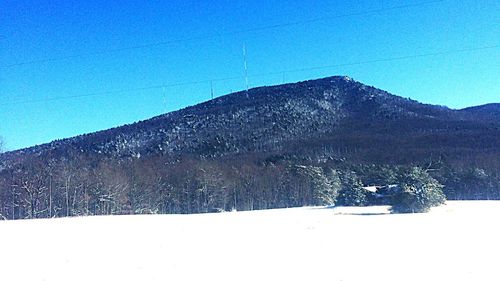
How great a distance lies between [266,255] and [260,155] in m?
83.6

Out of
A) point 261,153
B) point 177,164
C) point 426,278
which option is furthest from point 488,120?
point 426,278

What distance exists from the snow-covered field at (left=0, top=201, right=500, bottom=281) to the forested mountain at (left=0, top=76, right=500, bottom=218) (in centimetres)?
2775

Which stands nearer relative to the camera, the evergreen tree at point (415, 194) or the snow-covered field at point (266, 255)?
the snow-covered field at point (266, 255)

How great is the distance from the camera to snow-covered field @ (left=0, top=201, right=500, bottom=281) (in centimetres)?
1284

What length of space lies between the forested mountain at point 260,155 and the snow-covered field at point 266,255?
91.1 ft

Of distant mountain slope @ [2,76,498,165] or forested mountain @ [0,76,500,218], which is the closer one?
forested mountain @ [0,76,500,218]

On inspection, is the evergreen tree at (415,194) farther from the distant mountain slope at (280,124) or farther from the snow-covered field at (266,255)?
the distant mountain slope at (280,124)

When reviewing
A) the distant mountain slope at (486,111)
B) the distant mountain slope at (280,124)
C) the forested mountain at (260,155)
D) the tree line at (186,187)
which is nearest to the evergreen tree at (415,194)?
the forested mountain at (260,155)

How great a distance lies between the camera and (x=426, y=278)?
11.8m

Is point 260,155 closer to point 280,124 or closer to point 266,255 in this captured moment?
point 280,124

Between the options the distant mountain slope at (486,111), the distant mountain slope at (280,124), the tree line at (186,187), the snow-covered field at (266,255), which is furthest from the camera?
the distant mountain slope at (486,111)

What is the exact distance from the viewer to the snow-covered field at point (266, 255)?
1284cm

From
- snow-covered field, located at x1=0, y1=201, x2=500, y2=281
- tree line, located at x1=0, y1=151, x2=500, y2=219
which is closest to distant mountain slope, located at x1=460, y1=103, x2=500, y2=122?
tree line, located at x1=0, y1=151, x2=500, y2=219

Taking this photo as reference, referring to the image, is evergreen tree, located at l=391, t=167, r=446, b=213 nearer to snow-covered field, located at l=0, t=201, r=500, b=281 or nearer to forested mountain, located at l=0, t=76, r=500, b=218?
forested mountain, located at l=0, t=76, r=500, b=218
